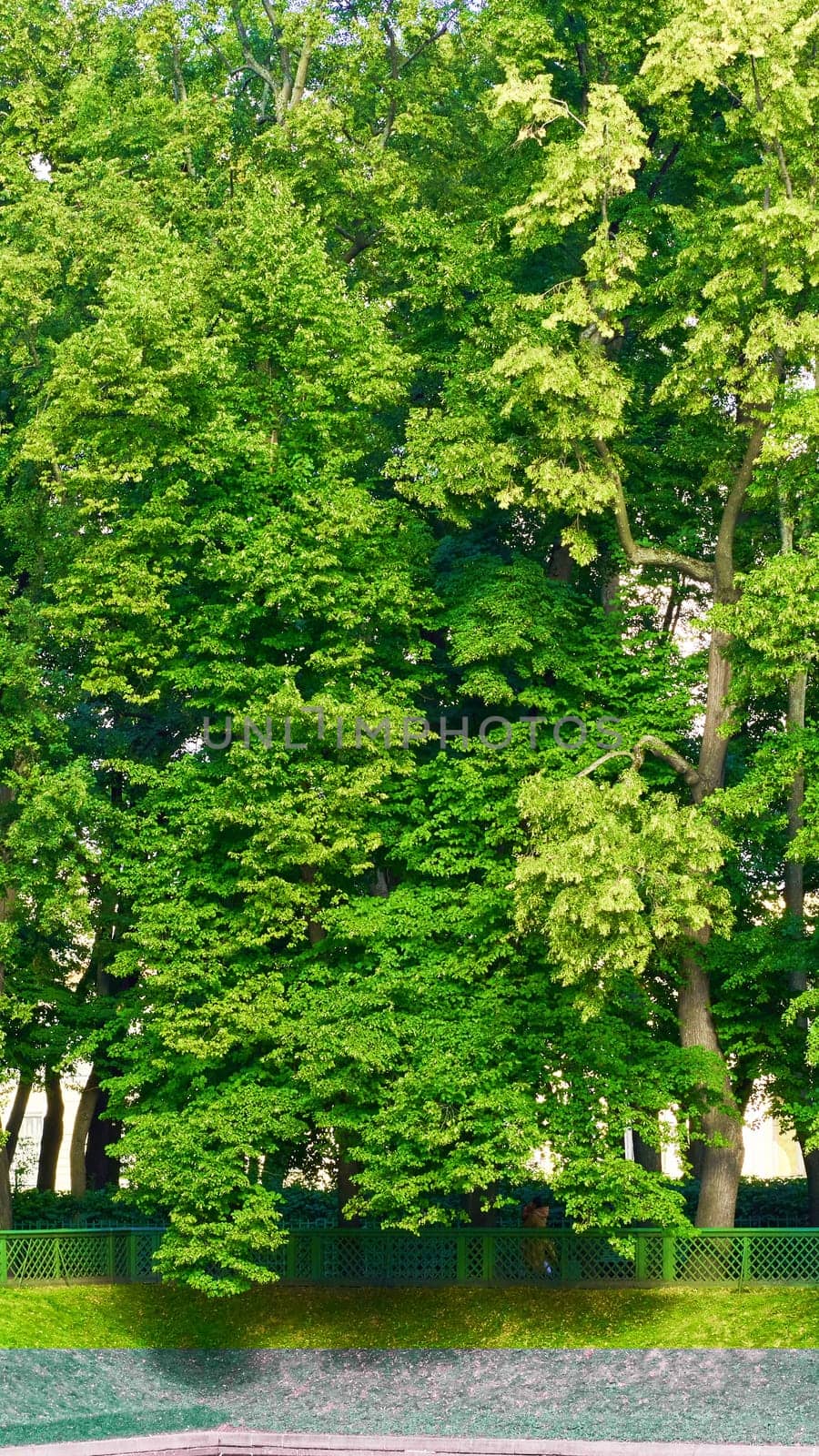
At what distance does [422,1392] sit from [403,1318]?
12.2 ft

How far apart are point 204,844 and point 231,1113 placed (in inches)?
170

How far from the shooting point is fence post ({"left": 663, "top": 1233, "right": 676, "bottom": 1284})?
2864 centimetres

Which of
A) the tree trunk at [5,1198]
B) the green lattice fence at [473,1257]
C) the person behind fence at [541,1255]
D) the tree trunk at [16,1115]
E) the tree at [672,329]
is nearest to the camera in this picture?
the tree at [672,329]

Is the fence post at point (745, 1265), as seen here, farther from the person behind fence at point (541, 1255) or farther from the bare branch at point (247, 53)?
the bare branch at point (247, 53)

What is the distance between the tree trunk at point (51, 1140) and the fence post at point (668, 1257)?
12.8m

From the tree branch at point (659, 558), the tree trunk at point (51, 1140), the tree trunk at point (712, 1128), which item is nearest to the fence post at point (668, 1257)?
the tree trunk at point (712, 1128)

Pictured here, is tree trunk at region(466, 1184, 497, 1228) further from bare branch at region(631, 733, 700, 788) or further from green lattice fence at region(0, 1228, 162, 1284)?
bare branch at region(631, 733, 700, 788)

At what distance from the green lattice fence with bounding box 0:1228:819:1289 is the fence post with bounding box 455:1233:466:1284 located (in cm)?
1

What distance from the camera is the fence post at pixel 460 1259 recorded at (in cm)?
2981

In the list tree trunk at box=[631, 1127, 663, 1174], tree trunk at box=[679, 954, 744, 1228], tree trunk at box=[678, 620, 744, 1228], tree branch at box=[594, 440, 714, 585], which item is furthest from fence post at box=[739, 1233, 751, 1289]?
tree branch at box=[594, 440, 714, 585]

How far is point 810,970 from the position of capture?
28.0 meters

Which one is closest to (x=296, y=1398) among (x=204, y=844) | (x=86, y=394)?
(x=204, y=844)

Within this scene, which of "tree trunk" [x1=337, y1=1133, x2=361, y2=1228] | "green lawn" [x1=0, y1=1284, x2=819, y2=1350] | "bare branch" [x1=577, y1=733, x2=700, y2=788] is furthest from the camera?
"tree trunk" [x1=337, y1=1133, x2=361, y2=1228]

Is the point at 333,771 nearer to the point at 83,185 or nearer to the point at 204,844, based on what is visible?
the point at 204,844
